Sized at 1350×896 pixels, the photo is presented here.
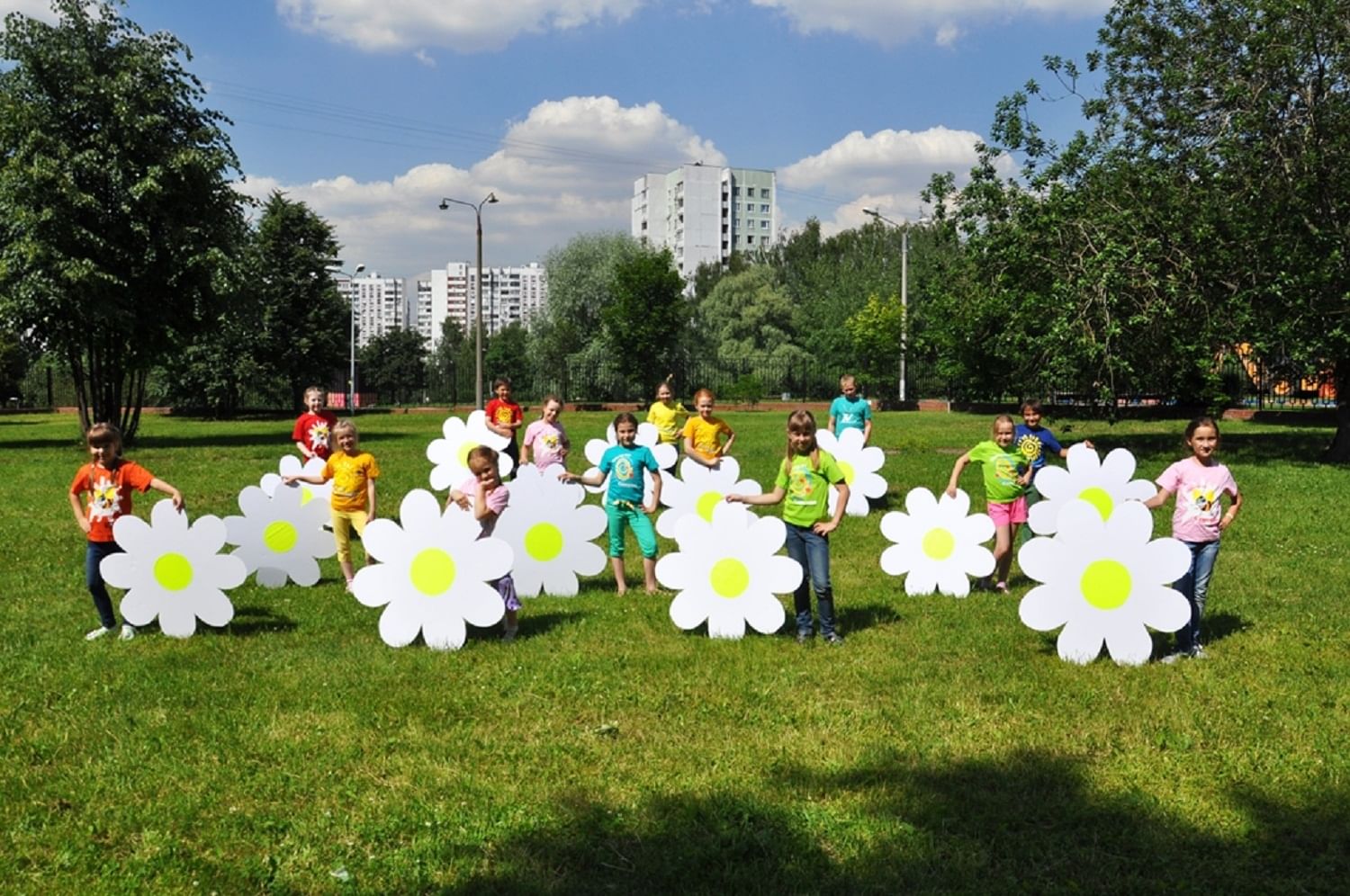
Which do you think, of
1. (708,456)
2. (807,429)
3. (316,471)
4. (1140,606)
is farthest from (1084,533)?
(316,471)

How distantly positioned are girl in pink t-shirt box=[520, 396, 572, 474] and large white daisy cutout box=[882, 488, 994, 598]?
3738mm

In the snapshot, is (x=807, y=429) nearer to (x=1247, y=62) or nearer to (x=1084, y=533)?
(x=1084, y=533)

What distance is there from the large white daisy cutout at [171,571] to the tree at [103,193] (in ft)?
55.7

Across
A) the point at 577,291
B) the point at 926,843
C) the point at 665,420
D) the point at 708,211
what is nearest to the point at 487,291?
the point at 708,211

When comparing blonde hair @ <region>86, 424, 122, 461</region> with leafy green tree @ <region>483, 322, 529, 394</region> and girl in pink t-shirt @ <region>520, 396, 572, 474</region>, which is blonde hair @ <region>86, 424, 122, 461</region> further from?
leafy green tree @ <region>483, 322, 529, 394</region>

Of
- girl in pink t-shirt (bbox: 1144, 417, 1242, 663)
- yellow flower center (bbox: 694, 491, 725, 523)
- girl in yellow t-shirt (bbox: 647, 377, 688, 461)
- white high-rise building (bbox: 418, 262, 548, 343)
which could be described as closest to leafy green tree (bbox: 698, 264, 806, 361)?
girl in yellow t-shirt (bbox: 647, 377, 688, 461)

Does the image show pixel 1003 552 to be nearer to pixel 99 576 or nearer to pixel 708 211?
pixel 99 576

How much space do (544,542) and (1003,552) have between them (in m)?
4.04

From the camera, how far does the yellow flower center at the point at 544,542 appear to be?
29.9ft

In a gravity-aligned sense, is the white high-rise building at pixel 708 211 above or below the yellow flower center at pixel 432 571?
above

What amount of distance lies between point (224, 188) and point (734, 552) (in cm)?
2230

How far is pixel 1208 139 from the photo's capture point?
774 inches

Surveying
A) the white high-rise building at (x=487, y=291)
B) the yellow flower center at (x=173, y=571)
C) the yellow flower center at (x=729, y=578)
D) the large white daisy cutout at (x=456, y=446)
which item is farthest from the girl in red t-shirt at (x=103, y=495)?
the white high-rise building at (x=487, y=291)

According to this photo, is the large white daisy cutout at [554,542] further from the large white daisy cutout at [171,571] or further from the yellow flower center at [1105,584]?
the yellow flower center at [1105,584]
